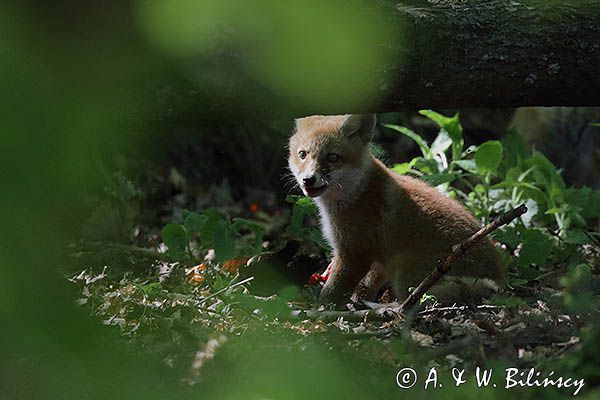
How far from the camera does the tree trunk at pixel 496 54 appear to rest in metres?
3.65

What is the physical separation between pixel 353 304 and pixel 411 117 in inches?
173

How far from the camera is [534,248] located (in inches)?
199

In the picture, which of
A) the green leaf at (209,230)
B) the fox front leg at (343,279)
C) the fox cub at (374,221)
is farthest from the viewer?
the green leaf at (209,230)

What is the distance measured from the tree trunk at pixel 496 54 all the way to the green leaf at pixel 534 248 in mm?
1310

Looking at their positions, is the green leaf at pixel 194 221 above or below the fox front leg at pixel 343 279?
above

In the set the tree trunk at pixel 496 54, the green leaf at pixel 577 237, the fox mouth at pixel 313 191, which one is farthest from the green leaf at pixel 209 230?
the green leaf at pixel 577 237

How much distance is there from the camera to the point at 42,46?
0.96m

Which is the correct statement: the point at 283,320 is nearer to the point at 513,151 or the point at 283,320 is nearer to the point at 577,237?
the point at 577,237

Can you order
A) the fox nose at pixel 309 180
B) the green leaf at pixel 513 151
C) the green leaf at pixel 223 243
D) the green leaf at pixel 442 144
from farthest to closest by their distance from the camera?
the green leaf at pixel 513 151, the green leaf at pixel 442 144, the fox nose at pixel 309 180, the green leaf at pixel 223 243

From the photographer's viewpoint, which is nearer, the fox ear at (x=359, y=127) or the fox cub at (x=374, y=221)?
the fox cub at (x=374, y=221)

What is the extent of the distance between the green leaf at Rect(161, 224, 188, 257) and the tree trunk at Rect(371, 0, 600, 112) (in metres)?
1.94

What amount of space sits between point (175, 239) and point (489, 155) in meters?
2.13

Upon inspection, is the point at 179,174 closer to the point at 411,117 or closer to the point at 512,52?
the point at 411,117

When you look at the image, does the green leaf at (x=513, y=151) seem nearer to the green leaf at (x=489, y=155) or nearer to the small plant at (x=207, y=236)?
the green leaf at (x=489, y=155)
